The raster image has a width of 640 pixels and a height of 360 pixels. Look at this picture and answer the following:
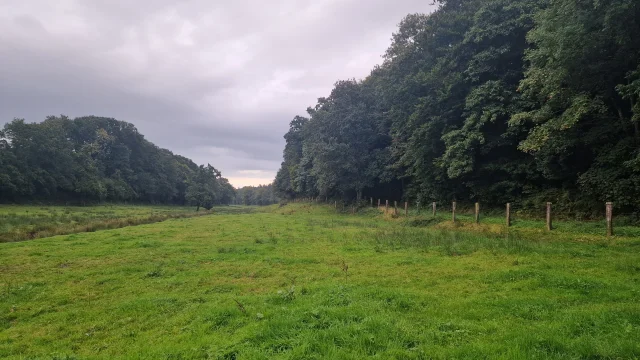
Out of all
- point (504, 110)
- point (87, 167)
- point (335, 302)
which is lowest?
point (335, 302)

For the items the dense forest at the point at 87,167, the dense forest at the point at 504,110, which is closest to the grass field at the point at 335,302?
the dense forest at the point at 504,110

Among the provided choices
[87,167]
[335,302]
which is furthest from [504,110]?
[87,167]

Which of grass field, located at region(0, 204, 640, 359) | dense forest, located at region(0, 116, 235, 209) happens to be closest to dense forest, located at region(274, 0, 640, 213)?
grass field, located at region(0, 204, 640, 359)

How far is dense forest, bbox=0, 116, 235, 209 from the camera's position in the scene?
53969 mm

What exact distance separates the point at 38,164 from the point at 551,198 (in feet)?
238

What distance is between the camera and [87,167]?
6744cm

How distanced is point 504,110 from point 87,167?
7386 cm

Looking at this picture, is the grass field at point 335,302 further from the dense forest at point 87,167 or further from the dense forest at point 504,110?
the dense forest at point 87,167

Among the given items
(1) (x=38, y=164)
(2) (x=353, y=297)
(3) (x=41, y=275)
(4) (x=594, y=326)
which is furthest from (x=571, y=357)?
(1) (x=38, y=164)

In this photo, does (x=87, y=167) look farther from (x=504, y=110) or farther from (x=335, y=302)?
(x=335, y=302)

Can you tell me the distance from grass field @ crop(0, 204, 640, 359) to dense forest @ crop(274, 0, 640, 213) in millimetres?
7125

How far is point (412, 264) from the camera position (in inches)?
453

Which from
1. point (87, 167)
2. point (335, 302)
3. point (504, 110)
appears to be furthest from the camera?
point (87, 167)

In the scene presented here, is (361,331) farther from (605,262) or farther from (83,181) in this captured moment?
(83,181)
